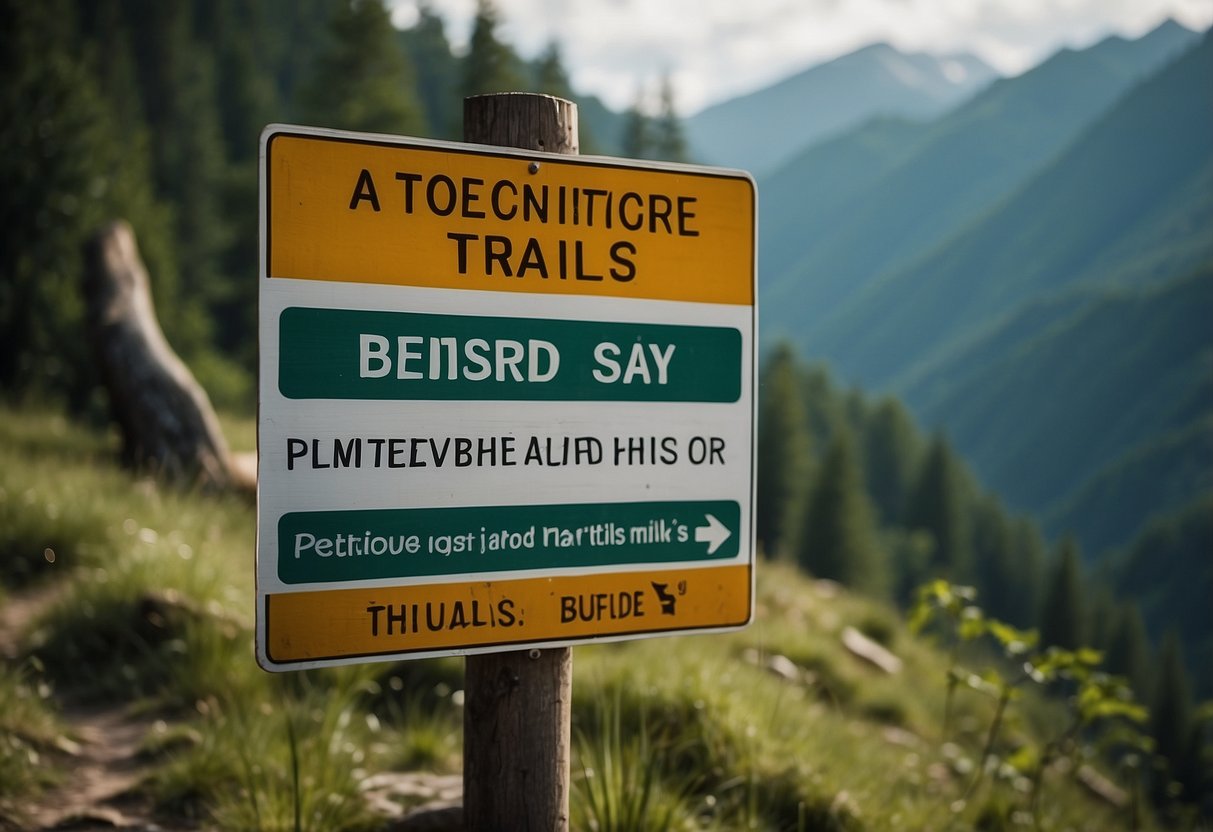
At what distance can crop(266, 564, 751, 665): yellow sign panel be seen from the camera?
70.4 inches

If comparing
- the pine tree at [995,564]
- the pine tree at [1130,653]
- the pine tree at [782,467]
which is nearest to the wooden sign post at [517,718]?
the pine tree at [782,467]

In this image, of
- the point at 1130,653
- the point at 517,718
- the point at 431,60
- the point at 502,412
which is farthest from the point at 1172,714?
the point at 431,60

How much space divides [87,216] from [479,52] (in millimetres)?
15715

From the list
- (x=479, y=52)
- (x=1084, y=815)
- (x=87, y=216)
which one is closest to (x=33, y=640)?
(x=1084, y=815)

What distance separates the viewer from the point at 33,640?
4230mm

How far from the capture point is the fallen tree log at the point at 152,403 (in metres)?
7.64

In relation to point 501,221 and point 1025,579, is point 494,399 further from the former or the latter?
point 1025,579

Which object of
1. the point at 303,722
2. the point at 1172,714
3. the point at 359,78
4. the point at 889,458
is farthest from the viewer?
the point at 889,458

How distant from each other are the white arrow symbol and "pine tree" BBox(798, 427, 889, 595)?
167 ft

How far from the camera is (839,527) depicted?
51969 mm

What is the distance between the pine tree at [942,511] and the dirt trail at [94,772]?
225 feet

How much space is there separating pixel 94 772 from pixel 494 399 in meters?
2.47

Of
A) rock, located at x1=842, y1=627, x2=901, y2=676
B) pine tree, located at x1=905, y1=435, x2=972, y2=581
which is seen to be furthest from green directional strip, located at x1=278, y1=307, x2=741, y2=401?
pine tree, located at x1=905, y1=435, x2=972, y2=581

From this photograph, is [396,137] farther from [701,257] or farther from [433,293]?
[701,257]
